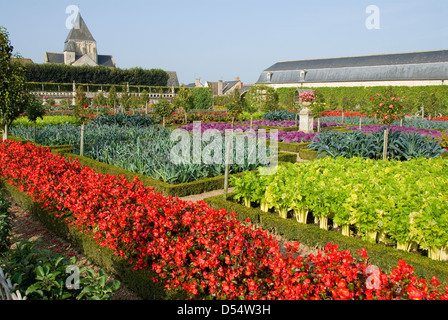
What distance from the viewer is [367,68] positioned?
4612cm

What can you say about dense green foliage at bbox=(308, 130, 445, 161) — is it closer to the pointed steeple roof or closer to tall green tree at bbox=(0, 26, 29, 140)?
tall green tree at bbox=(0, 26, 29, 140)

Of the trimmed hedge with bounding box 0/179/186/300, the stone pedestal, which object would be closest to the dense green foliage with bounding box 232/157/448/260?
the trimmed hedge with bounding box 0/179/186/300

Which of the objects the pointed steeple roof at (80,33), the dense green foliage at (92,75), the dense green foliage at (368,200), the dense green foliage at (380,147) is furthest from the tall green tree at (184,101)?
the pointed steeple roof at (80,33)

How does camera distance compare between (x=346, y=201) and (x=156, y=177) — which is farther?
(x=156, y=177)

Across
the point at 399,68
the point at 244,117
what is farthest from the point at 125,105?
the point at 399,68

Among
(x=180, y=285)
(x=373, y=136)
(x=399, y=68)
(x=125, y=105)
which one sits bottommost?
(x=180, y=285)

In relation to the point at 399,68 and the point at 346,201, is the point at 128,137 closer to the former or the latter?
the point at 346,201

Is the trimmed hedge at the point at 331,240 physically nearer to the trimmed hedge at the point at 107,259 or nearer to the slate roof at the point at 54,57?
the trimmed hedge at the point at 107,259

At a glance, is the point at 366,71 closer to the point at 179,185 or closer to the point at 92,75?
the point at 92,75

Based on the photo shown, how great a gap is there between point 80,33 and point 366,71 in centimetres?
6038

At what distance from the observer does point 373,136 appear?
10945 mm

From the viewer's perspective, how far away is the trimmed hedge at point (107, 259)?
3502 mm

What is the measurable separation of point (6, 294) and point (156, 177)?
5717 mm

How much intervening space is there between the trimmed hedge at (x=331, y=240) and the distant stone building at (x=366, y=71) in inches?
1735
